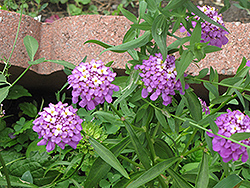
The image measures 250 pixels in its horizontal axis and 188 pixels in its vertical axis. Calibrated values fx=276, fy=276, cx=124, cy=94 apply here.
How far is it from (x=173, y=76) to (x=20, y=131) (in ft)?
2.94

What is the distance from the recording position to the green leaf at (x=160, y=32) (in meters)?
0.60

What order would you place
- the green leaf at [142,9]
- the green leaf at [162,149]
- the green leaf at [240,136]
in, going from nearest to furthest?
the green leaf at [240,136] < the green leaf at [142,9] < the green leaf at [162,149]

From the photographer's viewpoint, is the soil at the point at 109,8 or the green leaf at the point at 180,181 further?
the soil at the point at 109,8

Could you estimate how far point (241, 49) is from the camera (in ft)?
4.50

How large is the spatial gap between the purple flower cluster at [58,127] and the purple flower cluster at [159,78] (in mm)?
180

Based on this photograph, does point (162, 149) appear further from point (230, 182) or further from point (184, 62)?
point (184, 62)

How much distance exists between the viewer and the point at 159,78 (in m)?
0.62

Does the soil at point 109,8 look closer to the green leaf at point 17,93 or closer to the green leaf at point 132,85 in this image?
the green leaf at point 17,93

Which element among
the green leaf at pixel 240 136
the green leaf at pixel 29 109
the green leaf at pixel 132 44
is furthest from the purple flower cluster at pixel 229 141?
the green leaf at pixel 29 109

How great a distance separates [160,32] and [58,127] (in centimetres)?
31

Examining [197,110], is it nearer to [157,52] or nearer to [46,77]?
[157,52]

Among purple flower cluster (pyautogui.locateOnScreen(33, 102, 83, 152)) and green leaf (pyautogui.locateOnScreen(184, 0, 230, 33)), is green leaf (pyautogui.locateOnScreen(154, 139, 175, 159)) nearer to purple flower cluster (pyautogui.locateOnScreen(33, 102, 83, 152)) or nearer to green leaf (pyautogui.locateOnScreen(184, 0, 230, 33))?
purple flower cluster (pyautogui.locateOnScreen(33, 102, 83, 152))

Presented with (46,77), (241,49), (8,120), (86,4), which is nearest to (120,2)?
(86,4)

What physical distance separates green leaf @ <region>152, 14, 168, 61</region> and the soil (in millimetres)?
1169
